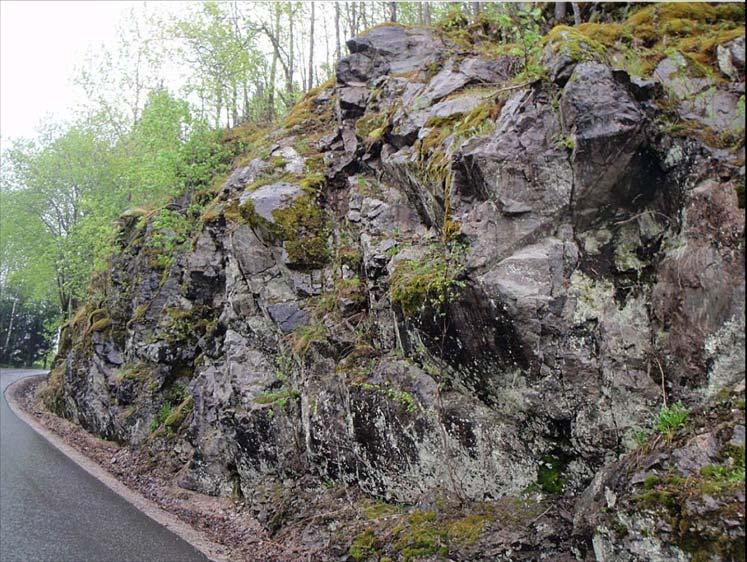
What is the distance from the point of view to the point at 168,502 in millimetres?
10234

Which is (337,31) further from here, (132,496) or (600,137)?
(132,496)

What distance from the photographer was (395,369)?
7.54 meters

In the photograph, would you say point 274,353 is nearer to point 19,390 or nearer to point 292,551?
point 292,551

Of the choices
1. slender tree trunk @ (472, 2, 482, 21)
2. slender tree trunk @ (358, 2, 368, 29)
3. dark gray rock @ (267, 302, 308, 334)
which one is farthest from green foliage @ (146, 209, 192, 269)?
slender tree trunk @ (472, 2, 482, 21)

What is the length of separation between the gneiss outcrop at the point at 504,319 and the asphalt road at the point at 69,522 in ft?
4.65

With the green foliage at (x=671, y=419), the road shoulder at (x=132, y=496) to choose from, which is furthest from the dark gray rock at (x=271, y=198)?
the green foliage at (x=671, y=419)

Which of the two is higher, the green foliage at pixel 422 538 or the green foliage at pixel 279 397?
the green foliage at pixel 279 397

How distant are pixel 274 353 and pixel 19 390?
63.9ft

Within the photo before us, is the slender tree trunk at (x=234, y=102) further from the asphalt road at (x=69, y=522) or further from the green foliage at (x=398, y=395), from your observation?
the green foliage at (x=398, y=395)

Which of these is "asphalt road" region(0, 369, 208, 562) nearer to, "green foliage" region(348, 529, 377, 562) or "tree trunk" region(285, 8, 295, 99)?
"green foliage" region(348, 529, 377, 562)

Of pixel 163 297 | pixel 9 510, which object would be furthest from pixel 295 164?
pixel 9 510

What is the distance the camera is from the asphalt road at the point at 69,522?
26.5ft

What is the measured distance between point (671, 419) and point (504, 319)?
1.91m

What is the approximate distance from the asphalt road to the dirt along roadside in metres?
0.25
